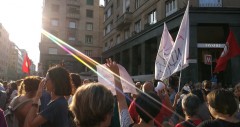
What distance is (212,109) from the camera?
11.0 feet

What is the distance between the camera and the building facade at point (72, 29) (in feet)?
178

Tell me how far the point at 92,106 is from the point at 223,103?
Answer: 1.66 m

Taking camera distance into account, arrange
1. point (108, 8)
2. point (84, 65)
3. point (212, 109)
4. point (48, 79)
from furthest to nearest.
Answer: point (84, 65), point (108, 8), point (48, 79), point (212, 109)

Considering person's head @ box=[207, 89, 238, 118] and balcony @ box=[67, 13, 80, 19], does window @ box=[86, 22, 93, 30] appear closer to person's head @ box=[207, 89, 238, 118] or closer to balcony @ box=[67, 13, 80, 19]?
balcony @ box=[67, 13, 80, 19]

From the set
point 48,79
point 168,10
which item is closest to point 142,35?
point 168,10

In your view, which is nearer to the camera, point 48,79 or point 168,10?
point 48,79

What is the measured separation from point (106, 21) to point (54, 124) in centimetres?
4249

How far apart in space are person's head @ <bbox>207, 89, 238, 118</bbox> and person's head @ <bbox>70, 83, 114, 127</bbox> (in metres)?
1.47

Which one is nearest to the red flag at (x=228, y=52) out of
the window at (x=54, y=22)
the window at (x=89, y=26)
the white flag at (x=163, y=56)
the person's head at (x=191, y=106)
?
the white flag at (x=163, y=56)

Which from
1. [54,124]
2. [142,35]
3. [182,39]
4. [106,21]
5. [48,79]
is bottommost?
[54,124]

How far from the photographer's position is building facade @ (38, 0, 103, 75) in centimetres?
5420

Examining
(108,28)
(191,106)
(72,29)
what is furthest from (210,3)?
(72,29)

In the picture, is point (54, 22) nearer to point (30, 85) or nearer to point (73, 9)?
point (73, 9)

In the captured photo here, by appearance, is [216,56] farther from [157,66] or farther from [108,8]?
[108,8]
